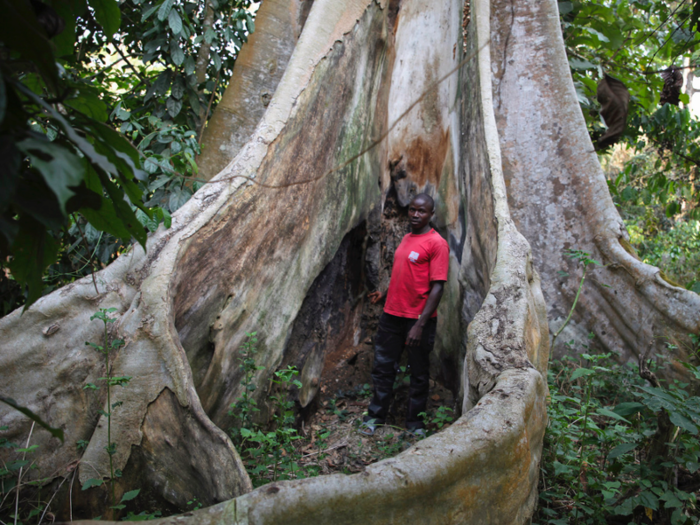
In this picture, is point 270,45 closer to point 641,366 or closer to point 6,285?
point 6,285

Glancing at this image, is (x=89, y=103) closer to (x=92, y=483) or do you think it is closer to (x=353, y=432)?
(x=92, y=483)

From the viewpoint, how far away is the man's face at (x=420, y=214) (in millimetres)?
3305

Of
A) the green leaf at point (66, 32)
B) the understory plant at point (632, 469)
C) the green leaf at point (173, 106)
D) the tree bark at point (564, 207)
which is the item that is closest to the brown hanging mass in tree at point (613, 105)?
the tree bark at point (564, 207)

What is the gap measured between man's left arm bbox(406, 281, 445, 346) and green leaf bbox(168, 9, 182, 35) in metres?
2.88

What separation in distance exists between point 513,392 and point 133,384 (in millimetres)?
1465

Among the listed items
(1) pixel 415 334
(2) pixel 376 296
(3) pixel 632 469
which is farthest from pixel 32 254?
(2) pixel 376 296

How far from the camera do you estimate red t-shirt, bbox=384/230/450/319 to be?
316 cm

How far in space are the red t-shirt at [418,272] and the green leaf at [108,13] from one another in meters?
2.39

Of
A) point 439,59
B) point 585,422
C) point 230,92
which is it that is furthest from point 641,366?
point 230,92

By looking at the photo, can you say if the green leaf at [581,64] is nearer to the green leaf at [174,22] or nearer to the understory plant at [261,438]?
the green leaf at [174,22]

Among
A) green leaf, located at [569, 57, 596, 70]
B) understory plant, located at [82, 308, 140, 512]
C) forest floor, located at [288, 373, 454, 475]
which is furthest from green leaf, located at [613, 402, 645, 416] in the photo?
green leaf, located at [569, 57, 596, 70]

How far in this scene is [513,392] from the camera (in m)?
1.63

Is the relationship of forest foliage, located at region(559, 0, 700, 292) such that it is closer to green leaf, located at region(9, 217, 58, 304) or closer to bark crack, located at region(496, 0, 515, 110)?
bark crack, located at region(496, 0, 515, 110)

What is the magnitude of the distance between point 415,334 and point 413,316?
196mm
